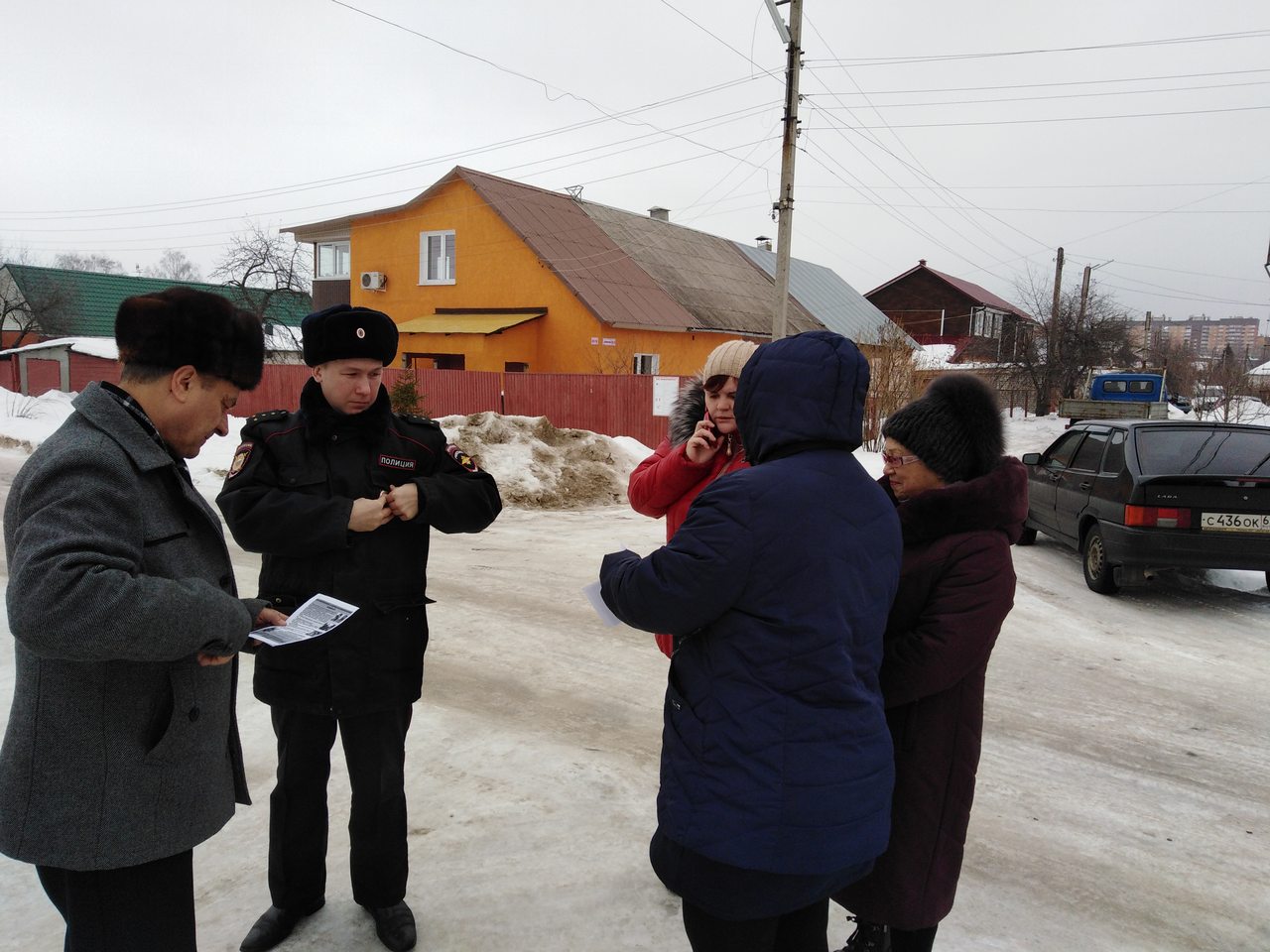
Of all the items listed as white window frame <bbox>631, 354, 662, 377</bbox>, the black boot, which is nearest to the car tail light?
the black boot

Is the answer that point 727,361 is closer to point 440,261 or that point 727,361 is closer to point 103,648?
point 103,648

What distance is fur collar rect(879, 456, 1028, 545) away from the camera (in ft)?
6.91

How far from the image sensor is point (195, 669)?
5.90ft

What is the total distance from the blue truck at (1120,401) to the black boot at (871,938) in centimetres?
2436

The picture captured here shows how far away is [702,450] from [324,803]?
171cm

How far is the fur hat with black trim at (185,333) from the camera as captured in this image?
1747mm

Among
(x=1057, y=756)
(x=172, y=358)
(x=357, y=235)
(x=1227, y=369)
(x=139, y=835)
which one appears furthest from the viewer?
(x=1227, y=369)

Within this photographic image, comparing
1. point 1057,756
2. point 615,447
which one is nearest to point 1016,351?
point 615,447

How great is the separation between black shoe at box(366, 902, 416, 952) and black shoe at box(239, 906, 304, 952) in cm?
27

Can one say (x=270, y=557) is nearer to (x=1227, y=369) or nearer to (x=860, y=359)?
(x=860, y=359)

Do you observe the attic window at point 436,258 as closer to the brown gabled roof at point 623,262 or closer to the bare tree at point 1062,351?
the brown gabled roof at point 623,262

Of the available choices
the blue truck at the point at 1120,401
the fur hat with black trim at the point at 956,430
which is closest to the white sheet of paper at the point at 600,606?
the fur hat with black trim at the point at 956,430

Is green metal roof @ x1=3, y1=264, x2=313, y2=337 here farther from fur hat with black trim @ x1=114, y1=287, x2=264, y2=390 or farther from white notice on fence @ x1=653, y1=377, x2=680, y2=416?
fur hat with black trim @ x1=114, y1=287, x2=264, y2=390

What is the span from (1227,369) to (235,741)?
3756 cm
